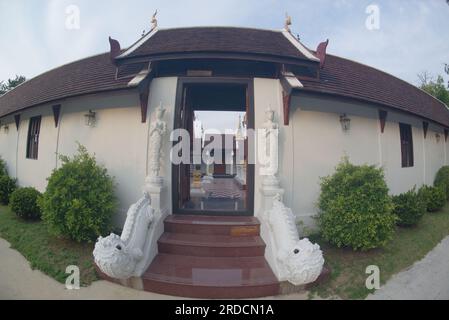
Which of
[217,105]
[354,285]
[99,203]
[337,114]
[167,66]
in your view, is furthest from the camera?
[217,105]

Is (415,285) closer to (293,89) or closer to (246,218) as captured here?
(246,218)

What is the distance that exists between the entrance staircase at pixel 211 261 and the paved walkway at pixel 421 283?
168 cm

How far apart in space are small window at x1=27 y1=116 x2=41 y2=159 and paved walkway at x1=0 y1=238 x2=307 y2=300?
547cm

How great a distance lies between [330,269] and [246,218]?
171 cm

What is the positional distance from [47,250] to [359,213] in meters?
5.81

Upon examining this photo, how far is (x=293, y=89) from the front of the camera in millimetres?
4375

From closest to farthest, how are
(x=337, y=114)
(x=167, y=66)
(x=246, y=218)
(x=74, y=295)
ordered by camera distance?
(x=74, y=295), (x=246, y=218), (x=167, y=66), (x=337, y=114)

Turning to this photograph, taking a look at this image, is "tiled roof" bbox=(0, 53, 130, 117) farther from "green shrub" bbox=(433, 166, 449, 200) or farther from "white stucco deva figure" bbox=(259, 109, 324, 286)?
"green shrub" bbox=(433, 166, 449, 200)

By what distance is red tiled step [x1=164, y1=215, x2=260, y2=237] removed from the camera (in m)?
4.12

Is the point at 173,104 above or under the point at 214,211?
above

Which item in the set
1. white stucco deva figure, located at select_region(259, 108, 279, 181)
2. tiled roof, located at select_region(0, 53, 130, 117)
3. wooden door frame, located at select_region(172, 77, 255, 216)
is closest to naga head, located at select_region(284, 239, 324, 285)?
white stucco deva figure, located at select_region(259, 108, 279, 181)

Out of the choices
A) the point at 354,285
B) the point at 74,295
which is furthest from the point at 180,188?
the point at 354,285

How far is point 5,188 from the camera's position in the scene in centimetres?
756

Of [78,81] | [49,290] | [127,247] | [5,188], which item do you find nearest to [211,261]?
[127,247]
